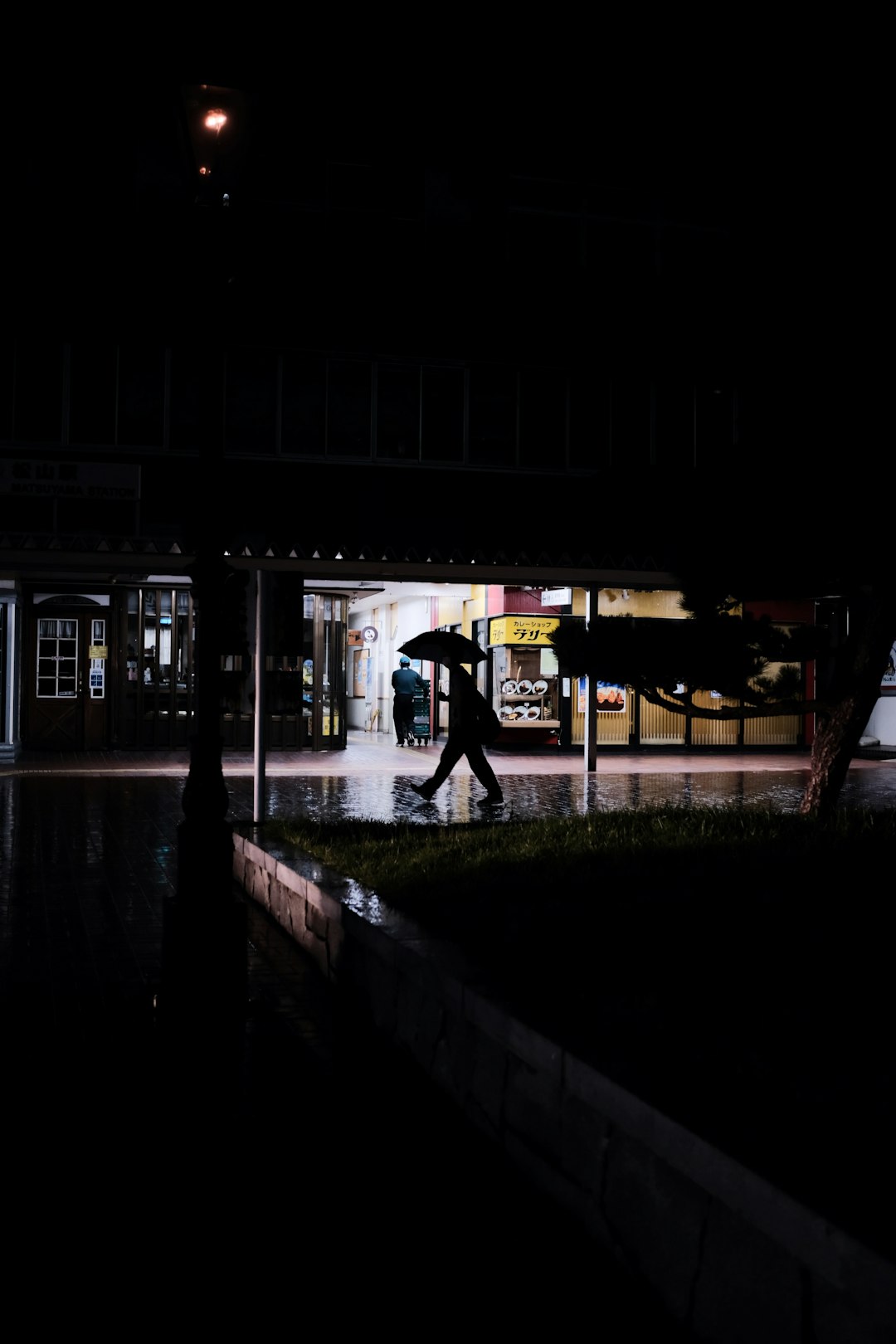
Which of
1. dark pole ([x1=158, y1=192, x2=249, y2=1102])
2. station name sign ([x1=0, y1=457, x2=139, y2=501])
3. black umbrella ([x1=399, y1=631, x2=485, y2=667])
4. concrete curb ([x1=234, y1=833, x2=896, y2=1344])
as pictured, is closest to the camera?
concrete curb ([x1=234, y1=833, x2=896, y2=1344])

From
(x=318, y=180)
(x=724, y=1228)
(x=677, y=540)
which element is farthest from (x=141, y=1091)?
(x=318, y=180)

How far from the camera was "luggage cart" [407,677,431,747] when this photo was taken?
A: 2502 centimetres

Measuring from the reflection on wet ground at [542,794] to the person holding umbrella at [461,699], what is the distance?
1.35 ft

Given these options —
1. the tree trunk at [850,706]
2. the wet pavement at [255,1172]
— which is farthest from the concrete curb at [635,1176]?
the tree trunk at [850,706]

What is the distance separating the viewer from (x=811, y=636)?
30.1 feet

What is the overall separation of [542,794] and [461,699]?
8.24ft

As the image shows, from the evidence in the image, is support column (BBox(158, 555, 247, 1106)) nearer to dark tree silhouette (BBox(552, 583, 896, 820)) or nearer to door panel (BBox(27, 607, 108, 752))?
dark tree silhouette (BBox(552, 583, 896, 820))

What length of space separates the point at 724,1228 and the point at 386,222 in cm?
1973

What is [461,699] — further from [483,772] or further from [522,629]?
[522,629]

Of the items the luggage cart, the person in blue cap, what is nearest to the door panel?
the person in blue cap

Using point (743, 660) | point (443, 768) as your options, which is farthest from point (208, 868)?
point (443, 768)

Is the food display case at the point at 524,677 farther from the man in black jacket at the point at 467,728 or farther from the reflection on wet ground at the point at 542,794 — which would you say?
the man in black jacket at the point at 467,728

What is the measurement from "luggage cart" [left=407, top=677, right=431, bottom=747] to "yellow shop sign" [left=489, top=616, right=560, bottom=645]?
243 centimetres

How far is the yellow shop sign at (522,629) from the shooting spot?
76.0 feet
